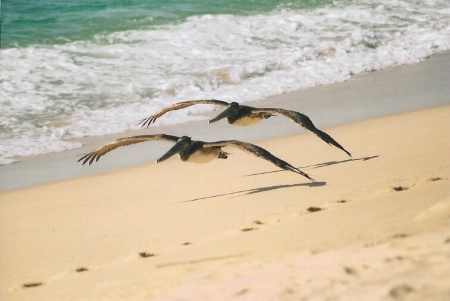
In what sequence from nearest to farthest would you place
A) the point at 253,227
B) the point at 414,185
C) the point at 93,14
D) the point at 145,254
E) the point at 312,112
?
the point at 145,254 → the point at 253,227 → the point at 414,185 → the point at 312,112 → the point at 93,14

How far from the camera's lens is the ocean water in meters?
10.3

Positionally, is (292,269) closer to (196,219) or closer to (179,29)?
(196,219)

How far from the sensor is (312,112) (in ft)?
31.0

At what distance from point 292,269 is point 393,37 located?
11484 millimetres

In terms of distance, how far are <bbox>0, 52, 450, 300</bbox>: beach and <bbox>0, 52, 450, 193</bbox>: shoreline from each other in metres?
0.04

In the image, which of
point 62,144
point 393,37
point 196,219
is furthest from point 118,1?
point 196,219

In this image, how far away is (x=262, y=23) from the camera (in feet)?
53.5

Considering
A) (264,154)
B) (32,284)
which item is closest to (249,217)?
(264,154)

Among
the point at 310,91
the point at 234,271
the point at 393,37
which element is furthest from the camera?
the point at 393,37

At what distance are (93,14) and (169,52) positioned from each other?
402 cm

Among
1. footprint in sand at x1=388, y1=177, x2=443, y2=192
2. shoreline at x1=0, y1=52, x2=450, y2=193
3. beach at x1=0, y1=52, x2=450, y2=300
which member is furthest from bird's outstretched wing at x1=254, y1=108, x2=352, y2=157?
shoreline at x1=0, y1=52, x2=450, y2=193

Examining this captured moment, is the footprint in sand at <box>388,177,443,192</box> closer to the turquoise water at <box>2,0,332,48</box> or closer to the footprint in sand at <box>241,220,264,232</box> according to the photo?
the footprint in sand at <box>241,220,264,232</box>

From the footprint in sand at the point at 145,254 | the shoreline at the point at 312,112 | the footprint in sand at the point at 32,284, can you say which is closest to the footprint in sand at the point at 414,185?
the footprint in sand at the point at 145,254

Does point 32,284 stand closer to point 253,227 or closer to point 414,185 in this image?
point 253,227
